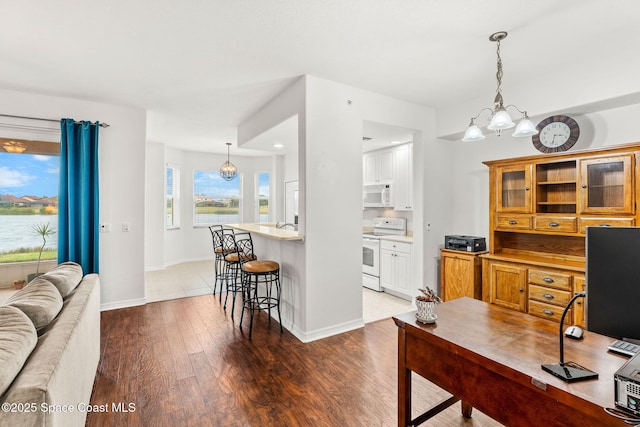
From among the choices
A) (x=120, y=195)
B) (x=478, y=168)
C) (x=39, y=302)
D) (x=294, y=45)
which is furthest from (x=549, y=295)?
(x=120, y=195)

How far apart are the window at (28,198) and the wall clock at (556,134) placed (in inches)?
233

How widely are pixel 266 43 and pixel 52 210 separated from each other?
3.58m

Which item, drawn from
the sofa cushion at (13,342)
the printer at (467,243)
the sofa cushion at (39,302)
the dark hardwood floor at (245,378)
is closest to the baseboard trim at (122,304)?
the dark hardwood floor at (245,378)

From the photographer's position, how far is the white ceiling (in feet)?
7.30

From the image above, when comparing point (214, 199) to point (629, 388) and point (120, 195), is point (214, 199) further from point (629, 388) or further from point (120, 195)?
point (629, 388)

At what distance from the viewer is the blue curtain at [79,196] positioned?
389 centimetres

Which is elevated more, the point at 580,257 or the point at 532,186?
the point at 532,186

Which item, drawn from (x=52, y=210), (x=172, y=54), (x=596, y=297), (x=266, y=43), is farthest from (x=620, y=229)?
(x=52, y=210)

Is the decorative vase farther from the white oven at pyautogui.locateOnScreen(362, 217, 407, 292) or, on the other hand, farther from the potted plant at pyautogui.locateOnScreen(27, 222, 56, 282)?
the potted plant at pyautogui.locateOnScreen(27, 222, 56, 282)

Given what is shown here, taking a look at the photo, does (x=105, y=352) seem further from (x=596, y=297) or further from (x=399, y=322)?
(x=596, y=297)

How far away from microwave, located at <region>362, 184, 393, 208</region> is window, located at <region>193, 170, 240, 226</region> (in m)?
3.84

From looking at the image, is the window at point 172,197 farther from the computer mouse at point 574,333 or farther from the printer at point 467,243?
the computer mouse at point 574,333

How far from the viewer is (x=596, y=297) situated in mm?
1068

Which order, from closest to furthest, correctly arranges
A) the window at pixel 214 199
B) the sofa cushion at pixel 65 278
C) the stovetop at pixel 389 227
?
the sofa cushion at pixel 65 278, the stovetop at pixel 389 227, the window at pixel 214 199
